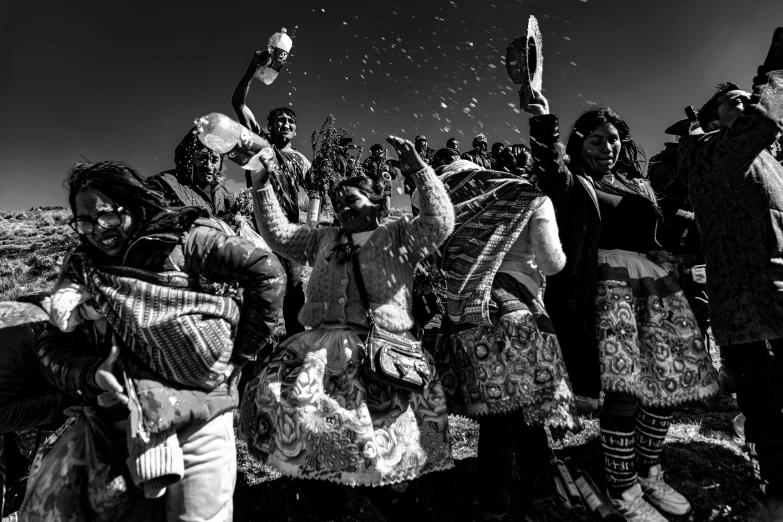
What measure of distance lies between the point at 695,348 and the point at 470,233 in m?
1.48

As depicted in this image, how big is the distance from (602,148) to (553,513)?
2.36m

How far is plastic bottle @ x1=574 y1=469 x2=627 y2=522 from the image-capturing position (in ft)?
9.34

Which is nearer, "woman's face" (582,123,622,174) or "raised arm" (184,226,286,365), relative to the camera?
"raised arm" (184,226,286,365)

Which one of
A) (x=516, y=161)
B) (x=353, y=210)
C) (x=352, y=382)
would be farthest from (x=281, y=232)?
(x=516, y=161)

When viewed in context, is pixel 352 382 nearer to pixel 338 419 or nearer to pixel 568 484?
pixel 338 419

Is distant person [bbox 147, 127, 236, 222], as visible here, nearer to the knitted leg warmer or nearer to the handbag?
the handbag

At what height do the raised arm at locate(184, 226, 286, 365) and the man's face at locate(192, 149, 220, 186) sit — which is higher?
the man's face at locate(192, 149, 220, 186)

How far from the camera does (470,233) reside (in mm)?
2930

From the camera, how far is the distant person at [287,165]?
12.9 ft

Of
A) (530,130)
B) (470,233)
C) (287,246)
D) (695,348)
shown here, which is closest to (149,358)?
(287,246)

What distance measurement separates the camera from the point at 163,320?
1784 mm

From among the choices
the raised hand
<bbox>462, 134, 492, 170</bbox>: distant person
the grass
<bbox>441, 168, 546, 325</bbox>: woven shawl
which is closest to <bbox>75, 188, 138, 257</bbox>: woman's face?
the raised hand

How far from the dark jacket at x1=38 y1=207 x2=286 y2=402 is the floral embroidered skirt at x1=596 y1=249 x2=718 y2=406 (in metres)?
1.98

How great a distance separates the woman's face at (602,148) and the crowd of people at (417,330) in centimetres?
1
